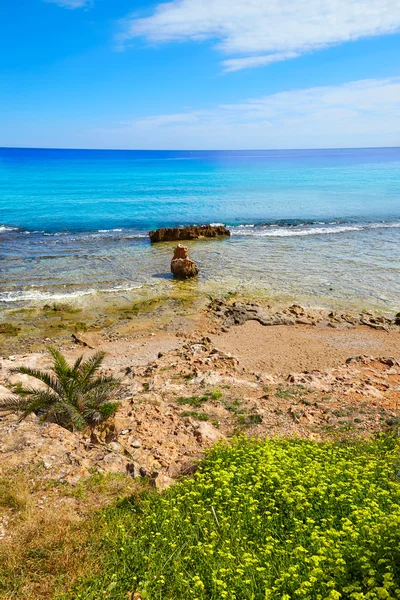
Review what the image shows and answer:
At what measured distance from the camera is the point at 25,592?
6.26 m

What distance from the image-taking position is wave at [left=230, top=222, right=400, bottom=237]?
43.9 meters

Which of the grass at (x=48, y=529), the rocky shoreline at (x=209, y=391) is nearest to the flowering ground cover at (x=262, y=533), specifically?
the grass at (x=48, y=529)

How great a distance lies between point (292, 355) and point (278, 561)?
11.8 metres

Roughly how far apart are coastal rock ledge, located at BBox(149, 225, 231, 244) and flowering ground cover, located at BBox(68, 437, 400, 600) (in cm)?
3153

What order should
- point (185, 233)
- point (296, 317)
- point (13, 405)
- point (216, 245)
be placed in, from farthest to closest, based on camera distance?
point (185, 233)
point (216, 245)
point (296, 317)
point (13, 405)

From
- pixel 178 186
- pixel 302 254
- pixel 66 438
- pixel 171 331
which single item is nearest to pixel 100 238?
pixel 302 254

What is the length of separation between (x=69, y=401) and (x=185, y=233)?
98.7 ft

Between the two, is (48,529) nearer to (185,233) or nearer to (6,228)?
(185,233)

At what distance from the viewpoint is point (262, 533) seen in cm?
710

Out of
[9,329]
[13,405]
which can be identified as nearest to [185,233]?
[9,329]

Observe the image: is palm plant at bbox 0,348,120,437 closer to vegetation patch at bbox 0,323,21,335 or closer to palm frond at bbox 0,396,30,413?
palm frond at bbox 0,396,30,413

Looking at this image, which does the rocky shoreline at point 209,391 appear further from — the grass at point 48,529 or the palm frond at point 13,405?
A: the grass at point 48,529

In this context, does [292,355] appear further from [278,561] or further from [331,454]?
[278,561]

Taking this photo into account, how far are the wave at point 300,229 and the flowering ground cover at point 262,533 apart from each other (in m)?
36.0
